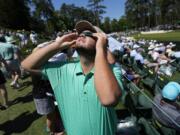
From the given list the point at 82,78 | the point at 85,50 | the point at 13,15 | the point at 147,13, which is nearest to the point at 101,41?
the point at 85,50

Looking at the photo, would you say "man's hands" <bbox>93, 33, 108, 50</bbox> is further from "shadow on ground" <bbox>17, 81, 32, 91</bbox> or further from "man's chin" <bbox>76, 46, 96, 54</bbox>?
"shadow on ground" <bbox>17, 81, 32, 91</bbox>

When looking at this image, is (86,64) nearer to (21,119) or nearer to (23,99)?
(21,119)

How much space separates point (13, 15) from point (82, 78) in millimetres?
61745

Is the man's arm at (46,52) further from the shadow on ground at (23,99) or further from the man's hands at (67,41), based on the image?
the shadow on ground at (23,99)

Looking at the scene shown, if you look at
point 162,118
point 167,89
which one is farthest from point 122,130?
point 167,89

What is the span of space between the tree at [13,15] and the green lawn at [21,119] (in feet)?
168

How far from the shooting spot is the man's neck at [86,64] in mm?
2412

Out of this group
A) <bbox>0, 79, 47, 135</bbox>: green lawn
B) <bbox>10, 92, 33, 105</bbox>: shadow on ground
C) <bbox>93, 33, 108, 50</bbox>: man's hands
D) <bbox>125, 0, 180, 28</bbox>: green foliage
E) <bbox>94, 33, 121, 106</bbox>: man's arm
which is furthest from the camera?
<bbox>125, 0, 180, 28</bbox>: green foliage

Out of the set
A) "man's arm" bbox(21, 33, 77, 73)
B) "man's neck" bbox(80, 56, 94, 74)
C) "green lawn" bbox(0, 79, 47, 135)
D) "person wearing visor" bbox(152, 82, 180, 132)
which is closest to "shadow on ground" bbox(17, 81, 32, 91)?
"green lawn" bbox(0, 79, 47, 135)

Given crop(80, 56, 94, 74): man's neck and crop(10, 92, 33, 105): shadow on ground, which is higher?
crop(80, 56, 94, 74): man's neck

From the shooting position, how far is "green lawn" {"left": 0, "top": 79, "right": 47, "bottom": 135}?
22.7ft

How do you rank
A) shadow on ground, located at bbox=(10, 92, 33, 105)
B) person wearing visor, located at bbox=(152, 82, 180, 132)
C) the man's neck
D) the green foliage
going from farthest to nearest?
the green foliage < shadow on ground, located at bbox=(10, 92, 33, 105) < person wearing visor, located at bbox=(152, 82, 180, 132) < the man's neck

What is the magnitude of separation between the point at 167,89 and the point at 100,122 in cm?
329

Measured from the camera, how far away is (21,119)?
7707 millimetres
